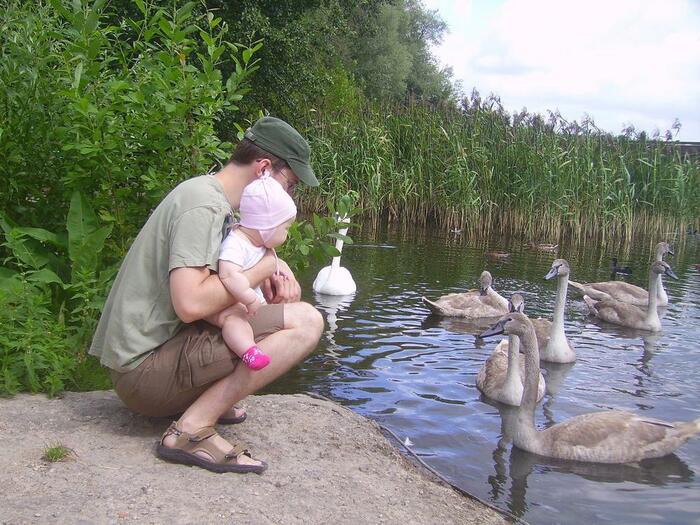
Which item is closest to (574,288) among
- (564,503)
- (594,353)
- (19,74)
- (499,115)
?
(594,353)

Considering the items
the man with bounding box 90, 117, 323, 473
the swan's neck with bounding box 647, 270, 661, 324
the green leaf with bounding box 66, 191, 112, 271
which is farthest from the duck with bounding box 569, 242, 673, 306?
the man with bounding box 90, 117, 323, 473

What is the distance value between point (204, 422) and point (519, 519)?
1.90 metres

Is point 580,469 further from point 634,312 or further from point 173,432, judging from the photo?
point 634,312

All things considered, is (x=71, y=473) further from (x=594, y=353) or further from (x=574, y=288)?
(x=574, y=288)

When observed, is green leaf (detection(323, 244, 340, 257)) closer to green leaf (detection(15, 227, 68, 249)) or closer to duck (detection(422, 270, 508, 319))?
green leaf (detection(15, 227, 68, 249))

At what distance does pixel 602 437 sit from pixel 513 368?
1.37 metres

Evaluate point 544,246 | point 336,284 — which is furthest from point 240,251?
point 544,246

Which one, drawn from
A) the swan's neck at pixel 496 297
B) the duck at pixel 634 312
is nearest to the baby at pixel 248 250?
the swan's neck at pixel 496 297

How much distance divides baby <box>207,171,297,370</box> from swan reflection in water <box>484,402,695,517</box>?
92.9 inches

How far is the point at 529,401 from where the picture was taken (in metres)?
6.11

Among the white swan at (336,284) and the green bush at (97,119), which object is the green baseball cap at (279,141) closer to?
the green bush at (97,119)

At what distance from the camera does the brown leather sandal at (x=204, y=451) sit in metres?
3.77

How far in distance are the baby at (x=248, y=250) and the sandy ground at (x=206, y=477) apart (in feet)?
2.10

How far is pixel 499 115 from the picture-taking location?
19.6m
